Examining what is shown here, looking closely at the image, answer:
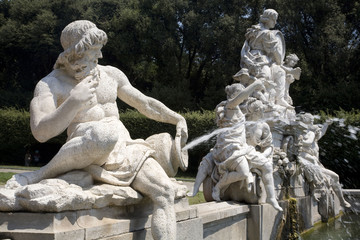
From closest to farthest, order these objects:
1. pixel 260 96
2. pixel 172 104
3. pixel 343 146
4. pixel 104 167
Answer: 1. pixel 104 167
2. pixel 260 96
3. pixel 343 146
4. pixel 172 104

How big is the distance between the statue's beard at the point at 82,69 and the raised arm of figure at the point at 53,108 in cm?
7

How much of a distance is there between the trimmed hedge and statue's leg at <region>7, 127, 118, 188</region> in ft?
44.2

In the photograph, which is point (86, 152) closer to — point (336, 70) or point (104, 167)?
point (104, 167)

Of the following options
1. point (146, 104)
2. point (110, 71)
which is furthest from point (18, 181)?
point (146, 104)

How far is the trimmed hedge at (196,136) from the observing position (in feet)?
52.7

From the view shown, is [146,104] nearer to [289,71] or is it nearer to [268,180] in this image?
[268,180]

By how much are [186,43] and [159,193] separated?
25.5 meters

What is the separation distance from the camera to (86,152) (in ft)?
9.39

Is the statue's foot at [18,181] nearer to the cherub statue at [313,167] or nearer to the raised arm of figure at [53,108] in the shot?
the raised arm of figure at [53,108]

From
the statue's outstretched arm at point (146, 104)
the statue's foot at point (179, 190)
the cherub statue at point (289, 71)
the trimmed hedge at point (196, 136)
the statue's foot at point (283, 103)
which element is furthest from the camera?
the trimmed hedge at point (196, 136)

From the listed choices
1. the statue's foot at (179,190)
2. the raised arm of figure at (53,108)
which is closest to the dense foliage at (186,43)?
the statue's foot at (179,190)

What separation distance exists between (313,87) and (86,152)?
21818 mm

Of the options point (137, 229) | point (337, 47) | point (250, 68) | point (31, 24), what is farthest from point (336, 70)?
point (137, 229)

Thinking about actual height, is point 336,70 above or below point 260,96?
above
